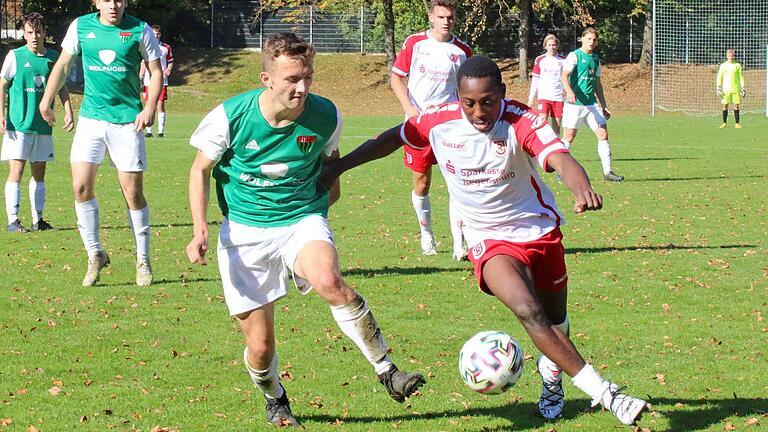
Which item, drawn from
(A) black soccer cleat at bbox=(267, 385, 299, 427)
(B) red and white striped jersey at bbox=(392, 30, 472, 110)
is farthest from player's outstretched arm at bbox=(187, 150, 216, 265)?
(B) red and white striped jersey at bbox=(392, 30, 472, 110)

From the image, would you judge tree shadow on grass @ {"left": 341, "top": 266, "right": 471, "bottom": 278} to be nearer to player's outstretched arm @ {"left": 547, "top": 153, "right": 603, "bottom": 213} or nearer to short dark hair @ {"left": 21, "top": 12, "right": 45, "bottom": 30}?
player's outstretched arm @ {"left": 547, "top": 153, "right": 603, "bottom": 213}

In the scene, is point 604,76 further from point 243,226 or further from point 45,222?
point 243,226

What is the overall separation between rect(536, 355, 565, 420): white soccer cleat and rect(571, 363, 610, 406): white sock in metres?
0.54

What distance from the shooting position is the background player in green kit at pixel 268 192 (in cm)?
555

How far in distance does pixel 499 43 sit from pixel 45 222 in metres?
39.9

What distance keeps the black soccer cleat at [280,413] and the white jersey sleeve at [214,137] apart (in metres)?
1.28

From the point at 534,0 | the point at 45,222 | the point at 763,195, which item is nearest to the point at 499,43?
the point at 534,0

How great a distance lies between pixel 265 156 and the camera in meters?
5.67

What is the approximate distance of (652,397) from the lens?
20.2 feet

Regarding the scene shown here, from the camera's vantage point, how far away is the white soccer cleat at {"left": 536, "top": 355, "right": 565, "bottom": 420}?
18.8 ft

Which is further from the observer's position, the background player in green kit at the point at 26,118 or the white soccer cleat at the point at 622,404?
the background player in green kit at the point at 26,118

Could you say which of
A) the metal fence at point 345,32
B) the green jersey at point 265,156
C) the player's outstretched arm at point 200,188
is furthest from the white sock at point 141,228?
the metal fence at point 345,32

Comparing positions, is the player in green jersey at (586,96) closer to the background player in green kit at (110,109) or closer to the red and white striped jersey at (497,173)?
the background player in green kit at (110,109)

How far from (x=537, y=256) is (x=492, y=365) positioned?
2.04 feet
